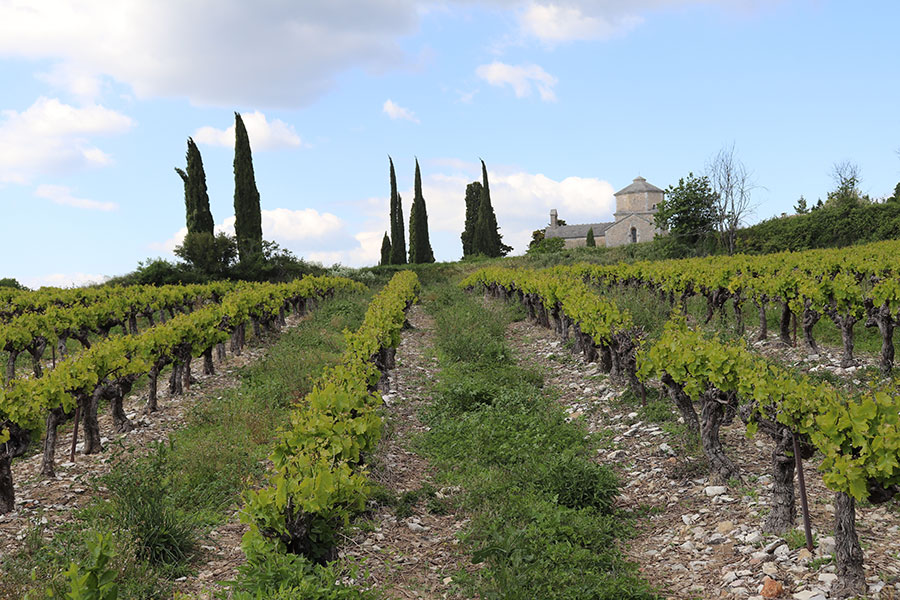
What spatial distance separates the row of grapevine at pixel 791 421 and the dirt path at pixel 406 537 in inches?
126

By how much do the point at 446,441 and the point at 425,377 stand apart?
5073mm

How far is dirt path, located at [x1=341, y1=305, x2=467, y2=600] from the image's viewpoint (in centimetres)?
579

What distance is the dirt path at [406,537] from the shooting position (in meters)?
5.79

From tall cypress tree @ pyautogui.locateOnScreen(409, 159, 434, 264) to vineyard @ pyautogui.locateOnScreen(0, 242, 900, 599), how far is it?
152ft

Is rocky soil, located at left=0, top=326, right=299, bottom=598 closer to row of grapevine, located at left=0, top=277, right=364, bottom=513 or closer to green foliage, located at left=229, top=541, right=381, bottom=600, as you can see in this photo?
row of grapevine, located at left=0, top=277, right=364, bottom=513

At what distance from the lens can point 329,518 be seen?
516 cm

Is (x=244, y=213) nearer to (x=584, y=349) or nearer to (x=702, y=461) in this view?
(x=584, y=349)

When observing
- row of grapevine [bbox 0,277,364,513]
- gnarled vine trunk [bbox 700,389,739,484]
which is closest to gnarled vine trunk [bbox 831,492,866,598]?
gnarled vine trunk [bbox 700,389,739,484]

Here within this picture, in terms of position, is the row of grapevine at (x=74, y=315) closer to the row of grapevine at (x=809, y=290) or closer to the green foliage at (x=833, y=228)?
the row of grapevine at (x=809, y=290)

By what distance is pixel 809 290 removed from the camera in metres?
13.0

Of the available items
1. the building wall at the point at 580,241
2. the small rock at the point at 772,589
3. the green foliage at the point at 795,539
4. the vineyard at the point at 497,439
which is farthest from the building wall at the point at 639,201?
the small rock at the point at 772,589

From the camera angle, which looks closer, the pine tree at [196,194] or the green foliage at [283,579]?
the green foliage at [283,579]

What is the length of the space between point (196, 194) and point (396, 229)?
77.0ft

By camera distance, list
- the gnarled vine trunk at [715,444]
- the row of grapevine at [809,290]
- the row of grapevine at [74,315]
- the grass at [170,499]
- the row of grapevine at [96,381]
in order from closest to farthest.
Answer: the grass at [170,499] → the gnarled vine trunk at [715,444] → the row of grapevine at [96,381] → the row of grapevine at [809,290] → the row of grapevine at [74,315]
